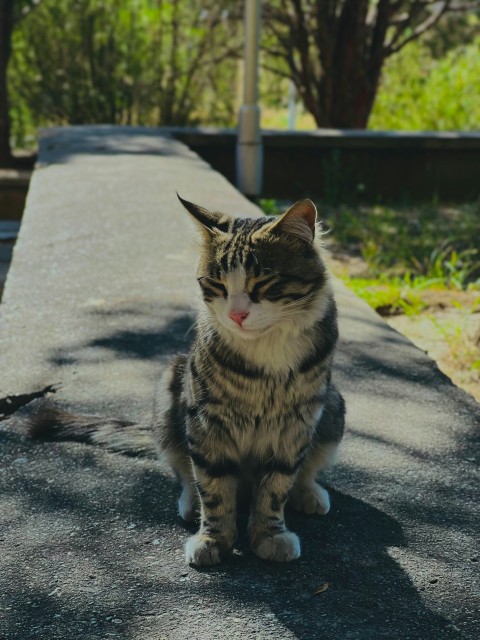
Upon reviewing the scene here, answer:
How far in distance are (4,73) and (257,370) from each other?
8997mm

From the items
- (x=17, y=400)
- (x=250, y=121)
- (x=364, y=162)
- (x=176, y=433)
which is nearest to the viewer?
(x=176, y=433)

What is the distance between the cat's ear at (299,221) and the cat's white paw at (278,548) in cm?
88

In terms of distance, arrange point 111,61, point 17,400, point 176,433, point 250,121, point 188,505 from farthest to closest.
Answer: point 111,61
point 250,121
point 17,400
point 176,433
point 188,505

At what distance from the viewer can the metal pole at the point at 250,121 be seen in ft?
28.0

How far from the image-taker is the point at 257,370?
2.64 m

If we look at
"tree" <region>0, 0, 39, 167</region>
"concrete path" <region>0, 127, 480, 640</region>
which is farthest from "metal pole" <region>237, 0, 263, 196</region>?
"concrete path" <region>0, 127, 480, 640</region>

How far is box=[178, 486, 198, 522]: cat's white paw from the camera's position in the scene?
2857 millimetres

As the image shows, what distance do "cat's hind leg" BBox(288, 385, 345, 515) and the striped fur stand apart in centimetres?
14

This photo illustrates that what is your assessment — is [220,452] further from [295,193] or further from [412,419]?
[295,193]

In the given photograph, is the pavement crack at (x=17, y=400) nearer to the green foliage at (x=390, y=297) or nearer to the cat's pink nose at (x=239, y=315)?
the cat's pink nose at (x=239, y=315)

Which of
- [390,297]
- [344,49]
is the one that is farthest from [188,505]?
[344,49]

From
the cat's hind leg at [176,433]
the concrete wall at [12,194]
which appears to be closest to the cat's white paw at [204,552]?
the cat's hind leg at [176,433]

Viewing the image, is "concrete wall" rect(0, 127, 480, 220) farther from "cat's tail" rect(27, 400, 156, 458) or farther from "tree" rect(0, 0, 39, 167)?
"cat's tail" rect(27, 400, 156, 458)

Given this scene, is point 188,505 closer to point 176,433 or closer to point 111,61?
point 176,433
